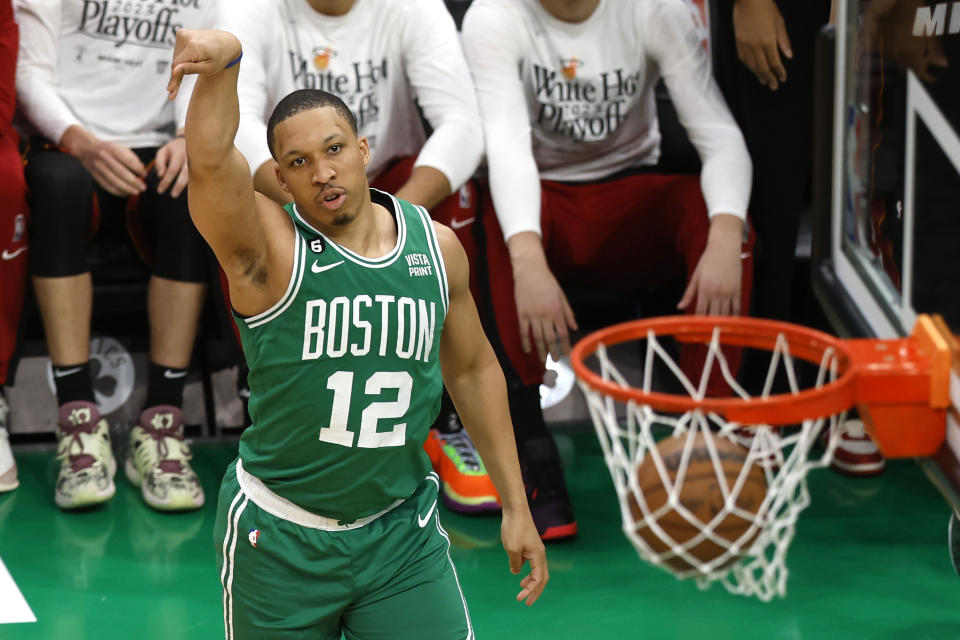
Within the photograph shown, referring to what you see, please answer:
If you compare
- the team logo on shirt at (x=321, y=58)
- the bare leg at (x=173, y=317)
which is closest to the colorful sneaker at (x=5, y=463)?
the bare leg at (x=173, y=317)

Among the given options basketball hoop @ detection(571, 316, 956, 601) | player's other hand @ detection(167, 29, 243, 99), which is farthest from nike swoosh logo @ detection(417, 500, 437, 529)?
player's other hand @ detection(167, 29, 243, 99)

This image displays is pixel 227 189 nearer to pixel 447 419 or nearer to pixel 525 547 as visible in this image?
pixel 525 547

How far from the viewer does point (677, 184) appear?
159 inches

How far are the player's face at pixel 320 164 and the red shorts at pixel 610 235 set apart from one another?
158cm

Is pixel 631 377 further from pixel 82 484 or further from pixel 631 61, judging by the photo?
pixel 82 484

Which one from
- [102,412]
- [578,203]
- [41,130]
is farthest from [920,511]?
[41,130]

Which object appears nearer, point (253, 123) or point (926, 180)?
point (926, 180)

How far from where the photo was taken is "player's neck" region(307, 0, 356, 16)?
392 centimetres

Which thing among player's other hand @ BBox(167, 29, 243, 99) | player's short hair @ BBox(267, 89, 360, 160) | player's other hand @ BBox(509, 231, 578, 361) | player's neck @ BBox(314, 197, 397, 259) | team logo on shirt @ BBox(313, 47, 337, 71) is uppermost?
player's other hand @ BBox(167, 29, 243, 99)

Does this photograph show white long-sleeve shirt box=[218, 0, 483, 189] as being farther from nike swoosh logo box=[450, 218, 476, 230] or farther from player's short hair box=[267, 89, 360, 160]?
player's short hair box=[267, 89, 360, 160]

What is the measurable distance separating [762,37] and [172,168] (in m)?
1.90

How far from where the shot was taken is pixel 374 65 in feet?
13.1

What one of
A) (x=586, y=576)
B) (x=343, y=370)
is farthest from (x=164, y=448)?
(x=343, y=370)

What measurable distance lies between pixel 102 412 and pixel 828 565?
A: 2.47 m
